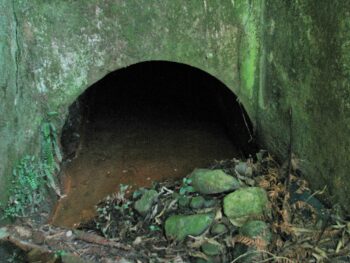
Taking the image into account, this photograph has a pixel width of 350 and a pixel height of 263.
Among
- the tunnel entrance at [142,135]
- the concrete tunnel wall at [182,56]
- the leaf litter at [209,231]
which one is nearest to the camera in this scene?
the leaf litter at [209,231]

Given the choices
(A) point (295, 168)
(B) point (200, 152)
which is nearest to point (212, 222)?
(A) point (295, 168)

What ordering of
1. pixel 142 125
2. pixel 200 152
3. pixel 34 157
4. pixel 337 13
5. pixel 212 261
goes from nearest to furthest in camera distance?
pixel 337 13 → pixel 212 261 → pixel 34 157 → pixel 200 152 → pixel 142 125

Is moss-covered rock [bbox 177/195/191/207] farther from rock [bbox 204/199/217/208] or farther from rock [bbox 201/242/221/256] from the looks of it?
rock [bbox 201/242/221/256]

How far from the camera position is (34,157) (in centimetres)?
471

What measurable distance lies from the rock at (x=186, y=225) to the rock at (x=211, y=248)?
157 mm

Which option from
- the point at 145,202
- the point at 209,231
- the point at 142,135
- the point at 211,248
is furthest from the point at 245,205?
the point at 142,135

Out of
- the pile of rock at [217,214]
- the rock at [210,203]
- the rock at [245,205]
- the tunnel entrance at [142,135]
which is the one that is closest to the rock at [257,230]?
the pile of rock at [217,214]

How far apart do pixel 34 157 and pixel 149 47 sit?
1.52 meters

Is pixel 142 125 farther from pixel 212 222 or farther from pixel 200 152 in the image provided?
pixel 212 222

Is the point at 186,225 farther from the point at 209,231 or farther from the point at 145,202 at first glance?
the point at 145,202

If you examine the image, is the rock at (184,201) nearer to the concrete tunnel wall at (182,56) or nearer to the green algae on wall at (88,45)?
the concrete tunnel wall at (182,56)

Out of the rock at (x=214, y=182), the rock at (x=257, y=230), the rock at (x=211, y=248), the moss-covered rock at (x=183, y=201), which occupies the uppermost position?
the rock at (x=214, y=182)

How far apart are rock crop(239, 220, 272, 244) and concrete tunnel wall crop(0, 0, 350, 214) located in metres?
0.63

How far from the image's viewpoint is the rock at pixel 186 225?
14.2ft
